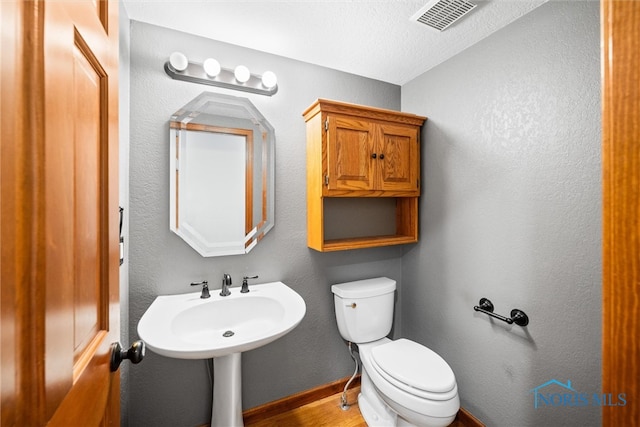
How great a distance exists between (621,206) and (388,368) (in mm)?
1297

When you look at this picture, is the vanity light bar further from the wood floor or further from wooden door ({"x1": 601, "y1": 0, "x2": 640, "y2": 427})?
the wood floor

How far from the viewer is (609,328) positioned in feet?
1.47

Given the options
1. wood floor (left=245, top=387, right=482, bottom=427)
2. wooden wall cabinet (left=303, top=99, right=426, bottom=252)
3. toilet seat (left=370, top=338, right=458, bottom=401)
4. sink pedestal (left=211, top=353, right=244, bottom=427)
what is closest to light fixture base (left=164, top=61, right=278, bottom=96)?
wooden wall cabinet (left=303, top=99, right=426, bottom=252)


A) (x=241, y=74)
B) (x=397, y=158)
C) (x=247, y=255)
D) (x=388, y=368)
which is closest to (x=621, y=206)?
(x=388, y=368)

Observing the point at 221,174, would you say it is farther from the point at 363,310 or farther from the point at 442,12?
the point at 442,12

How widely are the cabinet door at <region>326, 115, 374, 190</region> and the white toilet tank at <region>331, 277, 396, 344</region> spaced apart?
68 centimetres

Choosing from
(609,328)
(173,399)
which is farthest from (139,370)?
(609,328)

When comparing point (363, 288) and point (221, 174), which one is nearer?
point (221, 174)

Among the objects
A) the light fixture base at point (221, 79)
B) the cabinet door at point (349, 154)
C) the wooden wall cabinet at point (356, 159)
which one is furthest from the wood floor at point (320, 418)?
the light fixture base at point (221, 79)

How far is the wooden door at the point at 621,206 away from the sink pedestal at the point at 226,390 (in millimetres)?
1331

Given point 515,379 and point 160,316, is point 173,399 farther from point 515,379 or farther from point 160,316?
point 515,379

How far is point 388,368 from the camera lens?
141cm

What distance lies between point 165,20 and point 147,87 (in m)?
0.36

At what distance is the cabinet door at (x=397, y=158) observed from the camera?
176cm
